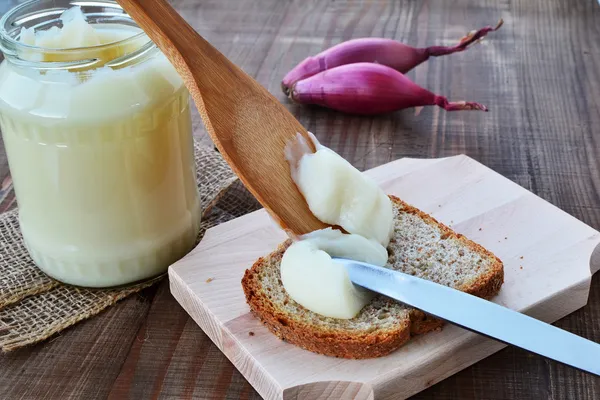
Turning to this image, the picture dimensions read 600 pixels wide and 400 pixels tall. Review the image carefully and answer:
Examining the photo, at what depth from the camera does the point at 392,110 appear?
7.19 ft

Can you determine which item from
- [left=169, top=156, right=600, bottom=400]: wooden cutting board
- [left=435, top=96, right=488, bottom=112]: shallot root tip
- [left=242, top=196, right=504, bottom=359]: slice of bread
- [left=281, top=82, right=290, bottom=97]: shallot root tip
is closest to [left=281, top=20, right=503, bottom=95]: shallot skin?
[left=281, top=82, right=290, bottom=97]: shallot root tip

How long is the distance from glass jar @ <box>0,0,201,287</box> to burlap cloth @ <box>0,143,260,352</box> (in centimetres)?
3

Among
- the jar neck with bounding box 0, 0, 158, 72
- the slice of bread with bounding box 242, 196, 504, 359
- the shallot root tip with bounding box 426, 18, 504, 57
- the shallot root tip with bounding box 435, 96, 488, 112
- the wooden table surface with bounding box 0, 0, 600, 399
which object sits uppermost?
the jar neck with bounding box 0, 0, 158, 72

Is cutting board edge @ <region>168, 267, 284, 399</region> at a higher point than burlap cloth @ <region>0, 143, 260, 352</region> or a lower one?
higher

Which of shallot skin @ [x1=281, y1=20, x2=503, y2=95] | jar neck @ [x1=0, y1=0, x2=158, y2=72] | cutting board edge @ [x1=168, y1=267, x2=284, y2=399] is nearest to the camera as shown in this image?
cutting board edge @ [x1=168, y1=267, x2=284, y2=399]

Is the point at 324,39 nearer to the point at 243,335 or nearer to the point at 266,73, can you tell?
the point at 266,73

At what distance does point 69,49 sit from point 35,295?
1.73ft

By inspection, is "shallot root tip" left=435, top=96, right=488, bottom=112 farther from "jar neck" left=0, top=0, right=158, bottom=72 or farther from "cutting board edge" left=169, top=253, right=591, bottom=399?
"jar neck" left=0, top=0, right=158, bottom=72

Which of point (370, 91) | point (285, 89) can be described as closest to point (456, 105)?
point (370, 91)

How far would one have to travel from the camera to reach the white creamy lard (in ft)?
4.33

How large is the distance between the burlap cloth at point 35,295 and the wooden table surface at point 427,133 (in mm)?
27

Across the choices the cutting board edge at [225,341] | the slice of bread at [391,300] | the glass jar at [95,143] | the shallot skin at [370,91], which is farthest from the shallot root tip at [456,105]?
the cutting board edge at [225,341]

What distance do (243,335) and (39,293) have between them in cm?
49

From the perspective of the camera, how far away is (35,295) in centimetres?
156
